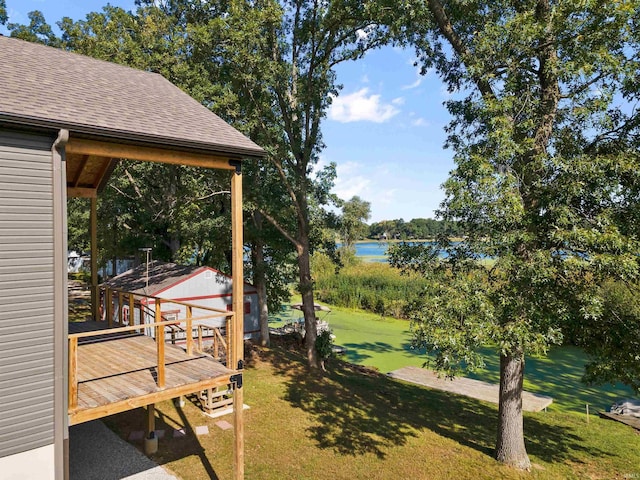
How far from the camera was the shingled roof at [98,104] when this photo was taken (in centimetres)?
522

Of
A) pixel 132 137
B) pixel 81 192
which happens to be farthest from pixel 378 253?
pixel 132 137

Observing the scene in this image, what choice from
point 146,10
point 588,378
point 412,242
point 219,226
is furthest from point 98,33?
point 588,378

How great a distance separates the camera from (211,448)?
28.1ft

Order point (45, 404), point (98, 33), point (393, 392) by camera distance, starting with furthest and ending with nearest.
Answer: point (98, 33) → point (393, 392) → point (45, 404)

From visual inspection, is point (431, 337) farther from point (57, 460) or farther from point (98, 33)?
point (98, 33)

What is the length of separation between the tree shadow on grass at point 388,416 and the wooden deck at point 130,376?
13.6ft

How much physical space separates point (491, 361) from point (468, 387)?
4570mm

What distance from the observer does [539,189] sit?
748cm

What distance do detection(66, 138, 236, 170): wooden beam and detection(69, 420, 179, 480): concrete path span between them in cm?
556

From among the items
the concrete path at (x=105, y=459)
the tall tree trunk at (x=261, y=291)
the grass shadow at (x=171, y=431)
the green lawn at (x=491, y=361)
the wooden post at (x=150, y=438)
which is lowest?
the green lawn at (x=491, y=361)

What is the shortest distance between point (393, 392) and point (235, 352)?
8.94 metres

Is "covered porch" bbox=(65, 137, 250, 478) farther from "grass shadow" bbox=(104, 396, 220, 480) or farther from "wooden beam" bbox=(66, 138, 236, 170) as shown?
"grass shadow" bbox=(104, 396, 220, 480)

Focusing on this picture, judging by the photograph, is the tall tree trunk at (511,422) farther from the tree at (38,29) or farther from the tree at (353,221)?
the tree at (38,29)

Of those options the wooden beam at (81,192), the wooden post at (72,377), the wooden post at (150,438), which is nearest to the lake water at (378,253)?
the wooden post at (150,438)
